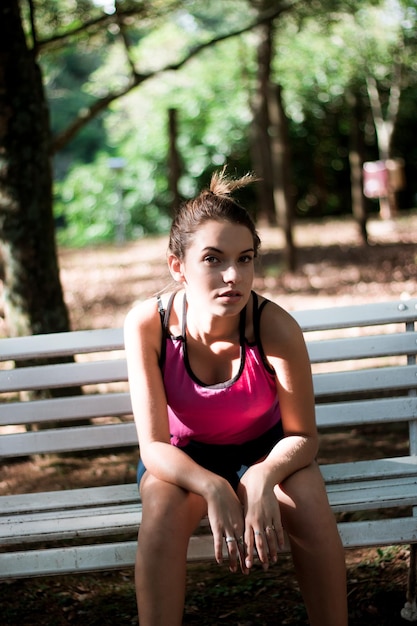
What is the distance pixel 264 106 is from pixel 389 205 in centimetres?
342

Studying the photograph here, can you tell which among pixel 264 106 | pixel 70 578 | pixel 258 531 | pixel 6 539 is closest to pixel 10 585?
pixel 70 578

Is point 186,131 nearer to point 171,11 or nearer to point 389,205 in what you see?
point 389,205

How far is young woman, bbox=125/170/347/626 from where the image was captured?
8.25ft

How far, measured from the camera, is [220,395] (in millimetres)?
2771

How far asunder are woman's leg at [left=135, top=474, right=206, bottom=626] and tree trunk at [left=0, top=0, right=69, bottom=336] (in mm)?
2227

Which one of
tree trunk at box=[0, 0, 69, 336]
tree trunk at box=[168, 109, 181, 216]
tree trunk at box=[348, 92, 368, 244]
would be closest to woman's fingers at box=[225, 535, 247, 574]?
tree trunk at box=[0, 0, 69, 336]

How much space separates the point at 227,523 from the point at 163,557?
8.2 inches

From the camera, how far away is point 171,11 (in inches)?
264

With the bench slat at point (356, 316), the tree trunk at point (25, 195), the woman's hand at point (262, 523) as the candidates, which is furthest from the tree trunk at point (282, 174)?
the woman's hand at point (262, 523)

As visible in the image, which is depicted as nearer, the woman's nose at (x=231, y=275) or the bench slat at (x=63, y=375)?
the woman's nose at (x=231, y=275)

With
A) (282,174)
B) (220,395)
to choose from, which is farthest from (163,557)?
(282,174)

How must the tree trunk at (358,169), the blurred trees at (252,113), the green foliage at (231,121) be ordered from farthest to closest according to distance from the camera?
the green foliage at (231,121) → the blurred trees at (252,113) → the tree trunk at (358,169)

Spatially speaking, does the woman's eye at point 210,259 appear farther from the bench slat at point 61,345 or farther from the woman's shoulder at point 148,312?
the bench slat at point 61,345

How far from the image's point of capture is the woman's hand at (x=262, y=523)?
98.2 inches
